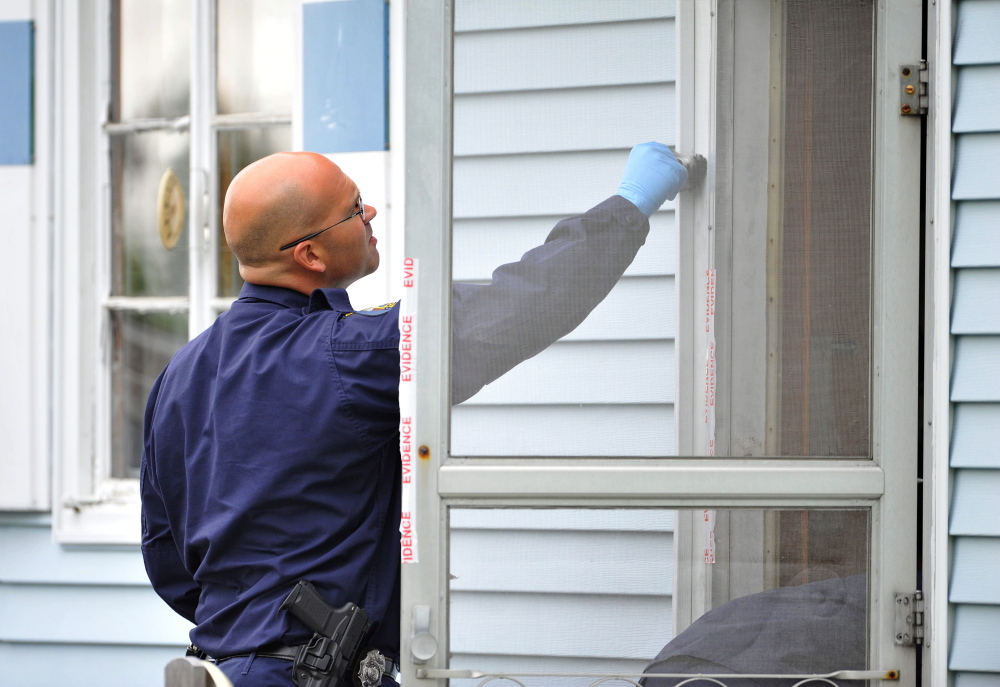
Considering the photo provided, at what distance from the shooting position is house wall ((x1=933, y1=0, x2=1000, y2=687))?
1574 mm

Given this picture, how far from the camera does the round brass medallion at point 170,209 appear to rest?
2.95 meters

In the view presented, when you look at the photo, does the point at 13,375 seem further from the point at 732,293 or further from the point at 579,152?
the point at 732,293

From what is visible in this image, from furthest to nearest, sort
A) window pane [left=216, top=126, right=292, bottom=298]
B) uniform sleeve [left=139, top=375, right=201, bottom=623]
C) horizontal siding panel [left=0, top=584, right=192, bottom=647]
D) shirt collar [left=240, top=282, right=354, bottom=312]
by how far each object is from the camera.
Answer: window pane [left=216, top=126, right=292, bottom=298] < horizontal siding panel [left=0, top=584, right=192, bottom=647] < uniform sleeve [left=139, top=375, right=201, bottom=623] < shirt collar [left=240, top=282, right=354, bottom=312]

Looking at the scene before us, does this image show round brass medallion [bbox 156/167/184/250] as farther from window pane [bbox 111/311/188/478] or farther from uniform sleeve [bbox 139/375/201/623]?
uniform sleeve [bbox 139/375/201/623]

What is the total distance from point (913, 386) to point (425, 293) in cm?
89

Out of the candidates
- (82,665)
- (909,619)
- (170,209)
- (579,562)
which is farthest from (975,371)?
(82,665)

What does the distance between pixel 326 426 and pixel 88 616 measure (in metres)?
1.75

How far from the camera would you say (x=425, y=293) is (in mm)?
1590

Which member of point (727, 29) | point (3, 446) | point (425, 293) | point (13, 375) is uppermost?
point (727, 29)

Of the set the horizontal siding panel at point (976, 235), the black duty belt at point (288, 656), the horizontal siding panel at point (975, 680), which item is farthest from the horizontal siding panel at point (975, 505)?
the black duty belt at point (288, 656)

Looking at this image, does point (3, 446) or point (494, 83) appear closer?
point (494, 83)

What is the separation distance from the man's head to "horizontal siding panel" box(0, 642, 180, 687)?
1.61m

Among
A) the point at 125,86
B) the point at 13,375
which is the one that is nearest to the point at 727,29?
the point at 125,86

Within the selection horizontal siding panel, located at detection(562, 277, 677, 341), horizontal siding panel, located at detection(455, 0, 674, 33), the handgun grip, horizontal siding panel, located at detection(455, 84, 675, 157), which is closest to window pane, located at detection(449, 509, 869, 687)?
the handgun grip
